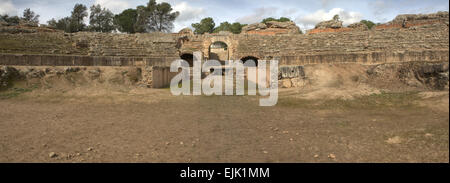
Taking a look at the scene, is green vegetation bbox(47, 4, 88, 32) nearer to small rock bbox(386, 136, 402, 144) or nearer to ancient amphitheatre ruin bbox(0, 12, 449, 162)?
ancient amphitheatre ruin bbox(0, 12, 449, 162)

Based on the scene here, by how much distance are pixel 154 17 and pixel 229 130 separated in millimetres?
38120

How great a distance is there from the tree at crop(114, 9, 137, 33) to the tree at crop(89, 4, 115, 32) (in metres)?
1.69

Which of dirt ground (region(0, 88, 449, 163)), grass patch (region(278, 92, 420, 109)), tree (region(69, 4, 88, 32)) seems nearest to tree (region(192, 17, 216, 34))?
tree (region(69, 4, 88, 32))

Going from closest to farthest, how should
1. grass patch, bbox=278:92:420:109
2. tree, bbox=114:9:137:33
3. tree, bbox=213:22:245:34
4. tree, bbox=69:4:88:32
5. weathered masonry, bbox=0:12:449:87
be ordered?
grass patch, bbox=278:92:420:109, weathered masonry, bbox=0:12:449:87, tree, bbox=69:4:88:32, tree, bbox=114:9:137:33, tree, bbox=213:22:245:34

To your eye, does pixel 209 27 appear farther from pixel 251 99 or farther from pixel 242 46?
pixel 251 99

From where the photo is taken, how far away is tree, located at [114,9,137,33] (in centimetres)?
3859

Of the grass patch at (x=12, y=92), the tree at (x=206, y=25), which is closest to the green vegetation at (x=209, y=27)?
the tree at (x=206, y=25)

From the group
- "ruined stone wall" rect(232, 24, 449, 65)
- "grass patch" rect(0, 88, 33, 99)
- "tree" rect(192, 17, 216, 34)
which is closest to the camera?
"grass patch" rect(0, 88, 33, 99)

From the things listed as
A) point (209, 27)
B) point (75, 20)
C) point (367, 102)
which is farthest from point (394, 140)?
point (209, 27)

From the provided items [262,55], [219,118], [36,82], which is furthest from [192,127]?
[262,55]

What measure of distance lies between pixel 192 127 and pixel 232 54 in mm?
16539

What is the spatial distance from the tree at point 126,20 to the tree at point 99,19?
169cm

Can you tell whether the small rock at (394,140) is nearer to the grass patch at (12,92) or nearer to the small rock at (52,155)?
the small rock at (52,155)

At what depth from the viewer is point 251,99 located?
9.53 metres
